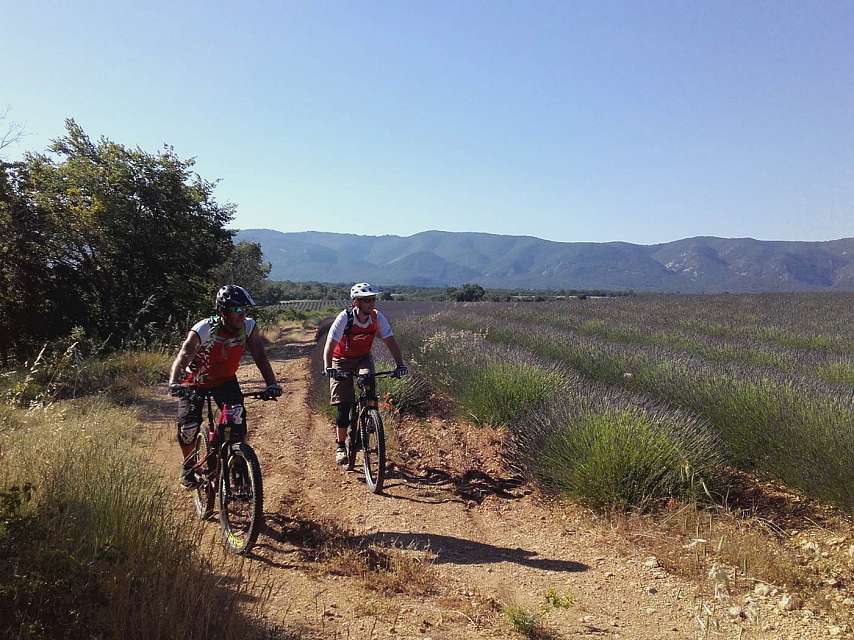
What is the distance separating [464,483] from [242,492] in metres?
2.49

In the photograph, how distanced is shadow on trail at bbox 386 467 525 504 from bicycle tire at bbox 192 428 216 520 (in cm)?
168

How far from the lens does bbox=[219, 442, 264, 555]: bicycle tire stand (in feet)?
12.0

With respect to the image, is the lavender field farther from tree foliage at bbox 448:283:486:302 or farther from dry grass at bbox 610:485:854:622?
Result: tree foliage at bbox 448:283:486:302

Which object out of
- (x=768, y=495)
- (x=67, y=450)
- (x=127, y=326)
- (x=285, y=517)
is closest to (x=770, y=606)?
(x=768, y=495)

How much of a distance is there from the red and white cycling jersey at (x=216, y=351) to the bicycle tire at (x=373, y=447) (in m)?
1.67

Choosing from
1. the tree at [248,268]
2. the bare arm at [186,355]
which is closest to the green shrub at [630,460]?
the bare arm at [186,355]

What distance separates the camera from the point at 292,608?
117 inches

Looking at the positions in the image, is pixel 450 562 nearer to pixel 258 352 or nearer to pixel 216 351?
pixel 258 352

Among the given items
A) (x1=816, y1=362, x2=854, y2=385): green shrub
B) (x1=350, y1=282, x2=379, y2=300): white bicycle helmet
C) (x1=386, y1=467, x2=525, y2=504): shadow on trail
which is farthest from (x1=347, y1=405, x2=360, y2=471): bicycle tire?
(x1=816, y1=362, x2=854, y2=385): green shrub

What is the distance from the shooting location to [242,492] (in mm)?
3857

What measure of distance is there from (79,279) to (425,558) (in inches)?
588

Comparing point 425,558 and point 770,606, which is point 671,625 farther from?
point 425,558

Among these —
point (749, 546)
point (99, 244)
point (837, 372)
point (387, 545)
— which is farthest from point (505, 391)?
point (99, 244)

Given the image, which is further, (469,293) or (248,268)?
(469,293)
